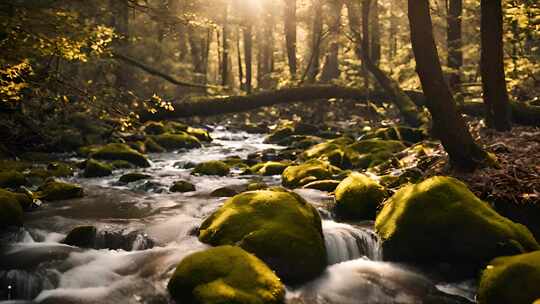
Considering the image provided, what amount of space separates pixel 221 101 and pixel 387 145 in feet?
31.6

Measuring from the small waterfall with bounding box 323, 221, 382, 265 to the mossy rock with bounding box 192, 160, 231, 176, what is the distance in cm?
693

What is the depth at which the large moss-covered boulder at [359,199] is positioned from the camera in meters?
9.16

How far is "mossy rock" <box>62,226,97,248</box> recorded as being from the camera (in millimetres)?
7852

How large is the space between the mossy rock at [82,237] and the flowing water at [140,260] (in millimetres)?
134

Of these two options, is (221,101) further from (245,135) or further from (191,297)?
(191,297)

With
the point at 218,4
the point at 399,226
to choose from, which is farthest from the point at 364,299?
the point at 218,4

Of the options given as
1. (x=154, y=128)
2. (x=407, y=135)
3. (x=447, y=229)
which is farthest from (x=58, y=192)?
(x=154, y=128)

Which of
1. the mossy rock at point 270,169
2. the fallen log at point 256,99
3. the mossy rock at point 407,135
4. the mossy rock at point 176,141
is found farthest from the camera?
the fallen log at point 256,99

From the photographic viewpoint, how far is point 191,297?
5.67m

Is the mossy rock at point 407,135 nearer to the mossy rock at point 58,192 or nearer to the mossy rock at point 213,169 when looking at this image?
the mossy rock at point 213,169

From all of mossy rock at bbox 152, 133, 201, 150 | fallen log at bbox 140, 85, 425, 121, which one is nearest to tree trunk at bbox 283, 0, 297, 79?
fallen log at bbox 140, 85, 425, 121

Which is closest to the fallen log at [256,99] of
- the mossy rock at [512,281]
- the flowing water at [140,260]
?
the flowing water at [140,260]

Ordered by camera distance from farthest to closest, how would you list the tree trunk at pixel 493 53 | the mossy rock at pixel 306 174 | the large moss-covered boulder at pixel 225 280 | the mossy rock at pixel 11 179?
the mossy rock at pixel 306 174 < the mossy rock at pixel 11 179 < the tree trunk at pixel 493 53 < the large moss-covered boulder at pixel 225 280

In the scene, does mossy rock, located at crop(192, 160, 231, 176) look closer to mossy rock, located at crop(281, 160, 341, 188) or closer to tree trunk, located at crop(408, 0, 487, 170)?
mossy rock, located at crop(281, 160, 341, 188)
